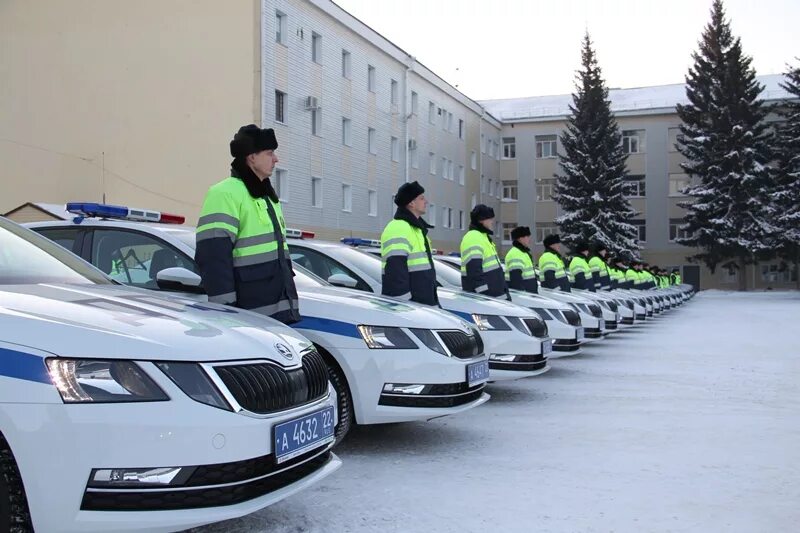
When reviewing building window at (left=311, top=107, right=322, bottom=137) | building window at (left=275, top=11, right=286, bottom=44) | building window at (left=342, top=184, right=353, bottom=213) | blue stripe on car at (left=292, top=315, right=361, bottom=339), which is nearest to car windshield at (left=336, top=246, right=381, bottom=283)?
blue stripe on car at (left=292, top=315, right=361, bottom=339)

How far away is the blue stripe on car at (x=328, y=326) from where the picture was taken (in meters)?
5.34

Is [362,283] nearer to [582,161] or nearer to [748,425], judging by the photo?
[748,425]

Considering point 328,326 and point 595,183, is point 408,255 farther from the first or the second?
point 595,183

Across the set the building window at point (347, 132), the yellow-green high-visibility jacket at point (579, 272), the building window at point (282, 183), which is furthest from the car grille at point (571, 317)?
the building window at point (347, 132)

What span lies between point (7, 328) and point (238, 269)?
7.42ft

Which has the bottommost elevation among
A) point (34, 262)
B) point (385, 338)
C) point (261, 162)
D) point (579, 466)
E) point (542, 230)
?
point (579, 466)

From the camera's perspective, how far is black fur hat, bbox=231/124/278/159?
17.2ft

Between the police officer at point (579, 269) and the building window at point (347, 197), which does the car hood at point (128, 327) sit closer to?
the police officer at point (579, 269)

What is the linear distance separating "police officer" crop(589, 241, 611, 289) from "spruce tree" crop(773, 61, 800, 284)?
3213 cm

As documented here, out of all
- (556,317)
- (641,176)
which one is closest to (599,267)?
(556,317)

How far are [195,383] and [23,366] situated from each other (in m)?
0.56

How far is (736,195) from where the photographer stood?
5128cm

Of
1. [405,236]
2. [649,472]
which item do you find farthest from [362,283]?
[649,472]

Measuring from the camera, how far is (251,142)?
17.3ft
